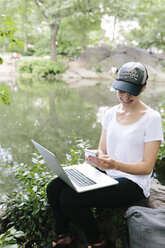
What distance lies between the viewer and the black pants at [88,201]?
1.42 meters

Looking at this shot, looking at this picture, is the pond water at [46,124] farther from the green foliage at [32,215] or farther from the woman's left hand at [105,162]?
the woman's left hand at [105,162]

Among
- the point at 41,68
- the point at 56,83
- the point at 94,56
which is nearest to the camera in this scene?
the point at 56,83

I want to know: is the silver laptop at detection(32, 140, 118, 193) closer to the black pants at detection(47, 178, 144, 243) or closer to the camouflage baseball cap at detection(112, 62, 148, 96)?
the black pants at detection(47, 178, 144, 243)

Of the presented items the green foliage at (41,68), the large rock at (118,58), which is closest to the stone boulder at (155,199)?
the green foliage at (41,68)

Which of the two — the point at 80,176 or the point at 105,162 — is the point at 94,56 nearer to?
the point at 80,176

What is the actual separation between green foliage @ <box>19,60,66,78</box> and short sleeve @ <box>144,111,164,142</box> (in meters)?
15.7

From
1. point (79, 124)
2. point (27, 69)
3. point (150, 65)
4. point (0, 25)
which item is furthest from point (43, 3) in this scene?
point (0, 25)

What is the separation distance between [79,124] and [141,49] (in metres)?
16.9

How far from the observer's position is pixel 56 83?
43.9ft

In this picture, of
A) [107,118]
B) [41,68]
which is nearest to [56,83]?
[41,68]

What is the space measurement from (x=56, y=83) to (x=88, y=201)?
40.5 ft

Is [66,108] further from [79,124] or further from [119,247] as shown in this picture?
[119,247]

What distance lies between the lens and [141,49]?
803 inches

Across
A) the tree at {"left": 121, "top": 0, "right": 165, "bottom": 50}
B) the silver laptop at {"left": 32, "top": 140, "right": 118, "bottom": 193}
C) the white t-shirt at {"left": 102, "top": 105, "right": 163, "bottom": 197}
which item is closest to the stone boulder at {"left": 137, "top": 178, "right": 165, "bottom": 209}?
the white t-shirt at {"left": 102, "top": 105, "right": 163, "bottom": 197}
